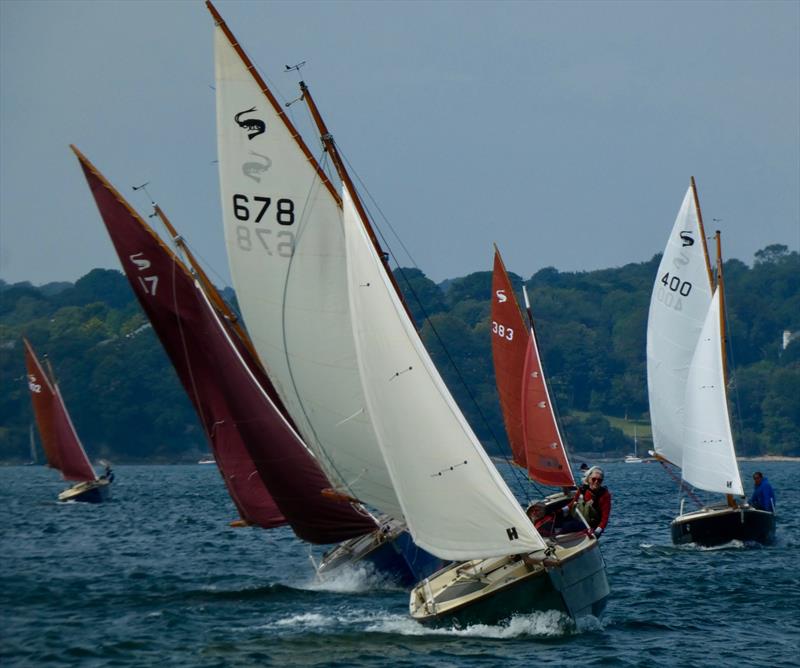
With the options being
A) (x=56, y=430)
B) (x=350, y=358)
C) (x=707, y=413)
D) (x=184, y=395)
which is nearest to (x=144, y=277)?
(x=350, y=358)

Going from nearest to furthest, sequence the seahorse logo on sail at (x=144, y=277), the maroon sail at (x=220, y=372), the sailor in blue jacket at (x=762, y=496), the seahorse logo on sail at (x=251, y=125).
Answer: the seahorse logo on sail at (x=251, y=125)
the maroon sail at (x=220, y=372)
the seahorse logo on sail at (x=144, y=277)
the sailor in blue jacket at (x=762, y=496)

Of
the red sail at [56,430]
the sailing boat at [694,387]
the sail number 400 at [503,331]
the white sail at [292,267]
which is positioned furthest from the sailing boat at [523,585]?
the red sail at [56,430]

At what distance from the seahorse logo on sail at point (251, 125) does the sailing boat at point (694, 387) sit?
54.4 ft

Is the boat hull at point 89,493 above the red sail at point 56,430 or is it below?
Result: below

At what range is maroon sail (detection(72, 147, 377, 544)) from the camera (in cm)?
3016

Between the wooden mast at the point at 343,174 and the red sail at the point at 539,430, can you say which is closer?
the wooden mast at the point at 343,174

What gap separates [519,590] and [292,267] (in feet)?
24.8

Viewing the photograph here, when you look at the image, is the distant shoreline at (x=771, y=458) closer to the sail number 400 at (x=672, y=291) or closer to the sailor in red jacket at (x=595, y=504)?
the sail number 400 at (x=672, y=291)

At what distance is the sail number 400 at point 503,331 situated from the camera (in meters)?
42.8

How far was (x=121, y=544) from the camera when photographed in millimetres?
43875

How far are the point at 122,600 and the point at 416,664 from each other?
9.46 m

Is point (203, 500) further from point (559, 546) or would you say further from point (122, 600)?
point (559, 546)

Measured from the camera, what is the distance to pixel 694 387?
41406mm

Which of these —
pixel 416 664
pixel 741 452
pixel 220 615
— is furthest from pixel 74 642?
pixel 741 452
